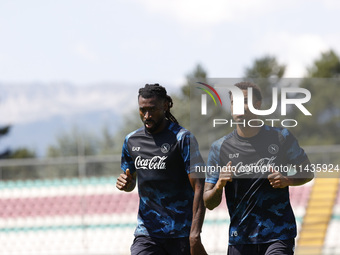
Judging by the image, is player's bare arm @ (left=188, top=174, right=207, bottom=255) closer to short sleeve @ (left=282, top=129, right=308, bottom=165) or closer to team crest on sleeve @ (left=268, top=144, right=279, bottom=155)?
team crest on sleeve @ (left=268, top=144, right=279, bottom=155)

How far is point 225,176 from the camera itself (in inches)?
218

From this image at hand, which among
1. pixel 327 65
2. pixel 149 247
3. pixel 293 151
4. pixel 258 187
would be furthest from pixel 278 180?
pixel 327 65

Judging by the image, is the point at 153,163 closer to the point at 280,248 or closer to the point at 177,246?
the point at 177,246

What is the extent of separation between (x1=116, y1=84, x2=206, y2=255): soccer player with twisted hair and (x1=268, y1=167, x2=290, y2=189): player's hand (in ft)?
2.47

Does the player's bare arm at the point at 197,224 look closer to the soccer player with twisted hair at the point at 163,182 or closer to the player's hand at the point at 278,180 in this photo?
the soccer player with twisted hair at the point at 163,182

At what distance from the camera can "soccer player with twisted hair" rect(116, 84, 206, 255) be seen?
6191 mm

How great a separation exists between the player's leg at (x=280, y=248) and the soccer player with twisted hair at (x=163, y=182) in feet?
2.50

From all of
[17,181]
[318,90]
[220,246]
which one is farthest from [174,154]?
[17,181]

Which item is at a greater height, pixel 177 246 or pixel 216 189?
pixel 216 189

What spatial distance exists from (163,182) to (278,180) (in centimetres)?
117

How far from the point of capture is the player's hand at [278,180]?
5523mm

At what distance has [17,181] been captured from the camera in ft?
60.3

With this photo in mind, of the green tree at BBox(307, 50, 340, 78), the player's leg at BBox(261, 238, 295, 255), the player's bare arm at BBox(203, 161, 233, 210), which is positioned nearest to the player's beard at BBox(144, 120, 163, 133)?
the player's bare arm at BBox(203, 161, 233, 210)

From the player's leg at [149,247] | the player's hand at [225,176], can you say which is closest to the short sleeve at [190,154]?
the player's hand at [225,176]
